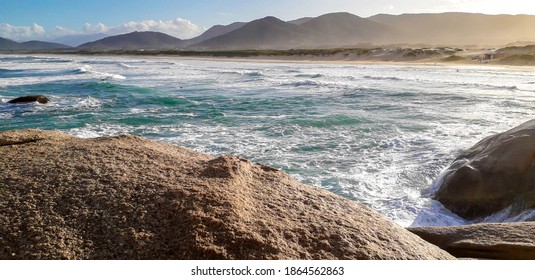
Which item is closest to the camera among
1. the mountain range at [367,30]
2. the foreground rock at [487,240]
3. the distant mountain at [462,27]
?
the foreground rock at [487,240]

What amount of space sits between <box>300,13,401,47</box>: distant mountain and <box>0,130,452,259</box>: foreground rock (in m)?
157

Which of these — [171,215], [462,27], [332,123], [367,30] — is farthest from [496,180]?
[462,27]

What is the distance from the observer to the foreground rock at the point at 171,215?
2131mm

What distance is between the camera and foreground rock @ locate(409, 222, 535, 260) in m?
2.88

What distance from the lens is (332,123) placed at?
39.1 feet

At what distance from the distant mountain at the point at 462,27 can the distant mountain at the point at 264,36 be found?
3766cm

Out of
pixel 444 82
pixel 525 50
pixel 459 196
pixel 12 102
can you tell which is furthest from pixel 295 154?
pixel 525 50

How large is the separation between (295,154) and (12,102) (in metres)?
13.1

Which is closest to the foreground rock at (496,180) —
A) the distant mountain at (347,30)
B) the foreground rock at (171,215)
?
the foreground rock at (171,215)

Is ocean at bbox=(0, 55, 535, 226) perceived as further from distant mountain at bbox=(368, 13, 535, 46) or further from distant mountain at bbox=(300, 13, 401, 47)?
distant mountain at bbox=(300, 13, 401, 47)

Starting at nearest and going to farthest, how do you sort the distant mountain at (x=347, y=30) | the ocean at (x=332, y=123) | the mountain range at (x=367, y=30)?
the ocean at (x=332, y=123), the mountain range at (x=367, y=30), the distant mountain at (x=347, y=30)

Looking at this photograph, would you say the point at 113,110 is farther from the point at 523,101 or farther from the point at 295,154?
the point at 523,101

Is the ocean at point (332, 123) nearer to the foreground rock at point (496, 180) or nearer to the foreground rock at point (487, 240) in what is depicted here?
the foreground rock at point (496, 180)

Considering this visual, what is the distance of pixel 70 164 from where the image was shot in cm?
288
